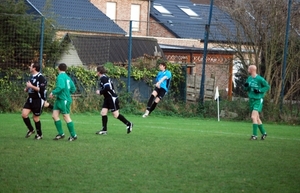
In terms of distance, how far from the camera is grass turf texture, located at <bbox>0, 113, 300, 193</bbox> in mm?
9789

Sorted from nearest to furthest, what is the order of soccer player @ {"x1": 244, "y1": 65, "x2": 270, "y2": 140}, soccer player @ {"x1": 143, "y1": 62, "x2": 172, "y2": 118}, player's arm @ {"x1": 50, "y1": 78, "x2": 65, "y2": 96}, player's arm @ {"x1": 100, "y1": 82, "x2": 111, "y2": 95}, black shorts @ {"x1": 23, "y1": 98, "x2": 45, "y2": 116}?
1. player's arm @ {"x1": 50, "y1": 78, "x2": 65, "y2": 96}
2. black shorts @ {"x1": 23, "y1": 98, "x2": 45, "y2": 116}
3. soccer player @ {"x1": 244, "y1": 65, "x2": 270, "y2": 140}
4. player's arm @ {"x1": 100, "y1": 82, "x2": 111, "y2": 95}
5. soccer player @ {"x1": 143, "y1": 62, "x2": 172, "y2": 118}

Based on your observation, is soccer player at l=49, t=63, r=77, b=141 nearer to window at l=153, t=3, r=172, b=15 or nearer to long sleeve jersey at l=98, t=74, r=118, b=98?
long sleeve jersey at l=98, t=74, r=118, b=98

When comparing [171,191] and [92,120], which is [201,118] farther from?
[171,191]

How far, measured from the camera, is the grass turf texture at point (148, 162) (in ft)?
32.1

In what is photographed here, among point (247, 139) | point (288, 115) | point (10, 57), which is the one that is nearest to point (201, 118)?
point (288, 115)

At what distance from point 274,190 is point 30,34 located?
1717 cm

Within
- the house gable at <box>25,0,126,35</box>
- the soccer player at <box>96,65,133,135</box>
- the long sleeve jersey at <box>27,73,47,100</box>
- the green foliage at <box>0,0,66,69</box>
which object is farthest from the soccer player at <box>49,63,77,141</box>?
the house gable at <box>25,0,126,35</box>

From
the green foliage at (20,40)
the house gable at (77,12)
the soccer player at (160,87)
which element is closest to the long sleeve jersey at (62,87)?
the soccer player at (160,87)

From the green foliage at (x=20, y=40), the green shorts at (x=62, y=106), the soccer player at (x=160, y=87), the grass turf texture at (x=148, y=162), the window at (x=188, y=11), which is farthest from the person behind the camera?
the window at (x=188, y=11)

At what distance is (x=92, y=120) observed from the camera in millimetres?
22266

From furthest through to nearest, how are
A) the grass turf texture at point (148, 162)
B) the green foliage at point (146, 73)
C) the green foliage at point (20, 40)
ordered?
1. the green foliage at point (146, 73)
2. the green foliage at point (20, 40)
3. the grass turf texture at point (148, 162)

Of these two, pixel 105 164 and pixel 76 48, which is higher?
pixel 76 48

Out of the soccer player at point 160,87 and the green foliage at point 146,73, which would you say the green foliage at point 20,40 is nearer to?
the green foliage at point 146,73

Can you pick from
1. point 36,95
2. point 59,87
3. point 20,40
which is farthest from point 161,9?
point 59,87
